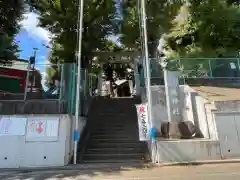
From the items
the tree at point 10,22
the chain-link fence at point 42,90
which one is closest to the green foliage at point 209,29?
the chain-link fence at point 42,90

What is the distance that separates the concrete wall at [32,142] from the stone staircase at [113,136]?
1.04 m

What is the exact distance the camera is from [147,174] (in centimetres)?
629

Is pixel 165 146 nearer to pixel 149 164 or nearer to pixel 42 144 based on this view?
pixel 149 164

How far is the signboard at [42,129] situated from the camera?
7.52 meters

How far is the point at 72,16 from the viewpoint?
14.8 m

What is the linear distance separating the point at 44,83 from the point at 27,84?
2.21ft

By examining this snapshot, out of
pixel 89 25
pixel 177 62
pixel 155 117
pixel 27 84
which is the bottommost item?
pixel 155 117

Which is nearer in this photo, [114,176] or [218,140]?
[114,176]

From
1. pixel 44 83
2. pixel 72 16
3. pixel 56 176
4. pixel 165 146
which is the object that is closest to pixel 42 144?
pixel 56 176

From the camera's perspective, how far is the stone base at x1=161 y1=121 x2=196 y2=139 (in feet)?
26.6

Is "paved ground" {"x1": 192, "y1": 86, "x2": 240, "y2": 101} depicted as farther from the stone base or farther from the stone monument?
the stone base

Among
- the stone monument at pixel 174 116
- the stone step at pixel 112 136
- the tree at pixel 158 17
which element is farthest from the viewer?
the tree at pixel 158 17

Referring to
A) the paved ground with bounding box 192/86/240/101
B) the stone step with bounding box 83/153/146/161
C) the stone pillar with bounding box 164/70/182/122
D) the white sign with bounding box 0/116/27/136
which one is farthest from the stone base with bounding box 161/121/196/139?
the white sign with bounding box 0/116/27/136

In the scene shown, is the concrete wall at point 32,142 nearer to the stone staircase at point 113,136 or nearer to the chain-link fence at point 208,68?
the stone staircase at point 113,136
